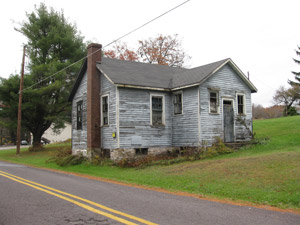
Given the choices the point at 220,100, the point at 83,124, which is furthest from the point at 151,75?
the point at 83,124

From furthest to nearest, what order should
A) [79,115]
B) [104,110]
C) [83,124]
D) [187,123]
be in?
[79,115] → [83,124] → [104,110] → [187,123]

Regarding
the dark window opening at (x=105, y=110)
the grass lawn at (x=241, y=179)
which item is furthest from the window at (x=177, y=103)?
the grass lawn at (x=241, y=179)

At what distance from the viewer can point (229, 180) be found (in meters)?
10.8

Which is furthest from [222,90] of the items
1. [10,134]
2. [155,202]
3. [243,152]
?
[10,134]

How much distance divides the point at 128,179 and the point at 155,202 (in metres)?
5.41

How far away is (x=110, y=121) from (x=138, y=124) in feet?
5.91

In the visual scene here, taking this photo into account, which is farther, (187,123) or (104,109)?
(104,109)

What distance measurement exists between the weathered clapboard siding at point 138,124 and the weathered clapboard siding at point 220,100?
2.83 m

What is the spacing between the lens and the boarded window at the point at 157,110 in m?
20.1

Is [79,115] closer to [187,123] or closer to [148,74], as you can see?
[148,74]

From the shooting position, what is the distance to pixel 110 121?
19125 millimetres

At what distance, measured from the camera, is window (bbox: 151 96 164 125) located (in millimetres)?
20109

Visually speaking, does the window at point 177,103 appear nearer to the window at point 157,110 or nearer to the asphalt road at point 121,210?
the window at point 157,110

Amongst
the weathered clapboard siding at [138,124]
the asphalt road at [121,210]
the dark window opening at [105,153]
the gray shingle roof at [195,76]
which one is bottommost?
the asphalt road at [121,210]
